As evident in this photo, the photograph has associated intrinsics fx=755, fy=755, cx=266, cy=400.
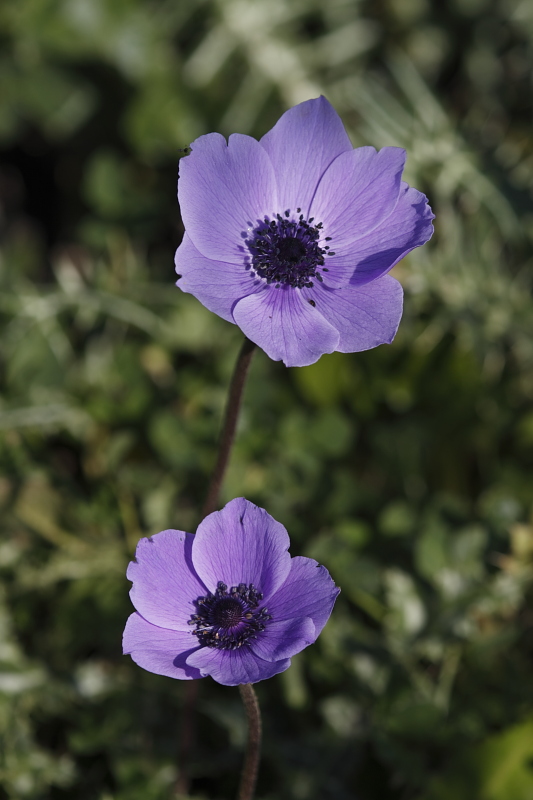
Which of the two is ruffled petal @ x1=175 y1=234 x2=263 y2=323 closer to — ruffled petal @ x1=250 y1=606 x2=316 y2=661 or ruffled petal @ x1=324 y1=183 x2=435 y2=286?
ruffled petal @ x1=324 y1=183 x2=435 y2=286

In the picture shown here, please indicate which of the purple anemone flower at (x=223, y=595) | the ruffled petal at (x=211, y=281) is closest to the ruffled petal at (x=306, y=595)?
the purple anemone flower at (x=223, y=595)

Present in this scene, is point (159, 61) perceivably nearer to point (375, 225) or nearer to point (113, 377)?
point (113, 377)

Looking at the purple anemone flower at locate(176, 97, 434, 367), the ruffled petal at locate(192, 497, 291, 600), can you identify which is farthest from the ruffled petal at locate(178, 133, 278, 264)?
the ruffled petal at locate(192, 497, 291, 600)

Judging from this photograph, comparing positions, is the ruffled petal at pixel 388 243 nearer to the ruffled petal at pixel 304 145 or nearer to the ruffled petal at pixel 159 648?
the ruffled petal at pixel 304 145

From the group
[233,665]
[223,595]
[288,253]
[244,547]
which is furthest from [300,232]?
[233,665]

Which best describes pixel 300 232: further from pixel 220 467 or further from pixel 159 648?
pixel 159 648
